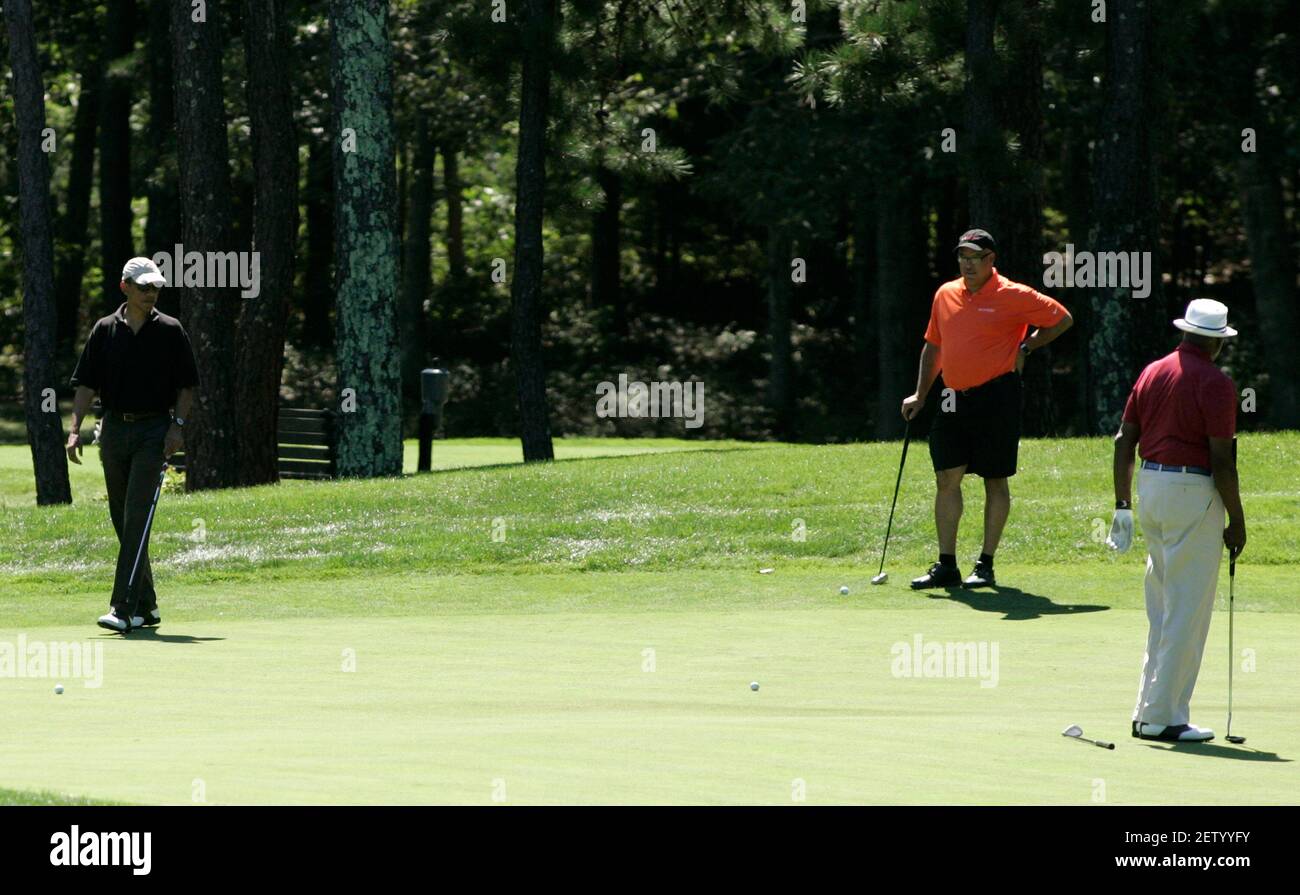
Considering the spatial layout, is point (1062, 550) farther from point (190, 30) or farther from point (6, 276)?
point (6, 276)

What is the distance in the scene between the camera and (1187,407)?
8445mm

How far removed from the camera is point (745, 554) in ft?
51.3

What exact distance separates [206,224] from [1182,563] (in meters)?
16.9

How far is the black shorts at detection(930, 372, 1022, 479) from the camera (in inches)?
532

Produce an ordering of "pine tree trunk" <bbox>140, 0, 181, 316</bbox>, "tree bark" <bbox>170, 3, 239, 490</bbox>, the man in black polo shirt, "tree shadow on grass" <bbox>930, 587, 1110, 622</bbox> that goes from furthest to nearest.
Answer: "pine tree trunk" <bbox>140, 0, 181, 316</bbox> < "tree bark" <bbox>170, 3, 239, 490</bbox> < "tree shadow on grass" <bbox>930, 587, 1110, 622</bbox> < the man in black polo shirt

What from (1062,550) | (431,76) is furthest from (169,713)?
(431,76)

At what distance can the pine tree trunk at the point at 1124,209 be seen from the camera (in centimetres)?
2217

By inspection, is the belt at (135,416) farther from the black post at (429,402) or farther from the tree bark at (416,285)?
the tree bark at (416,285)

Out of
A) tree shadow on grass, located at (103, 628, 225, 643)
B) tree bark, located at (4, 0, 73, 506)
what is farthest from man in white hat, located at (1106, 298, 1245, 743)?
tree bark, located at (4, 0, 73, 506)

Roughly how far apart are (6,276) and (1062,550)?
43670 millimetres

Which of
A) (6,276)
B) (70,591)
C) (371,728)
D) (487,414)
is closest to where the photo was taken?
(371,728)

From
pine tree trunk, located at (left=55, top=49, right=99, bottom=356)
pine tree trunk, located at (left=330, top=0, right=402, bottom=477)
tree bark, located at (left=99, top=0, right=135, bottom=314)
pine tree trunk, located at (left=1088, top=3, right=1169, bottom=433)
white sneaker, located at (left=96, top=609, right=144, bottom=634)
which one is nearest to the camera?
white sneaker, located at (left=96, top=609, right=144, bottom=634)

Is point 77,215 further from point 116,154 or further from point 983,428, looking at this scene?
point 983,428

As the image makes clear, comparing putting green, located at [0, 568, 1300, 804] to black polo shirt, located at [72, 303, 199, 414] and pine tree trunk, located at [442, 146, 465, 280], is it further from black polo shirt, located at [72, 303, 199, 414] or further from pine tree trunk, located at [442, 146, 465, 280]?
pine tree trunk, located at [442, 146, 465, 280]
